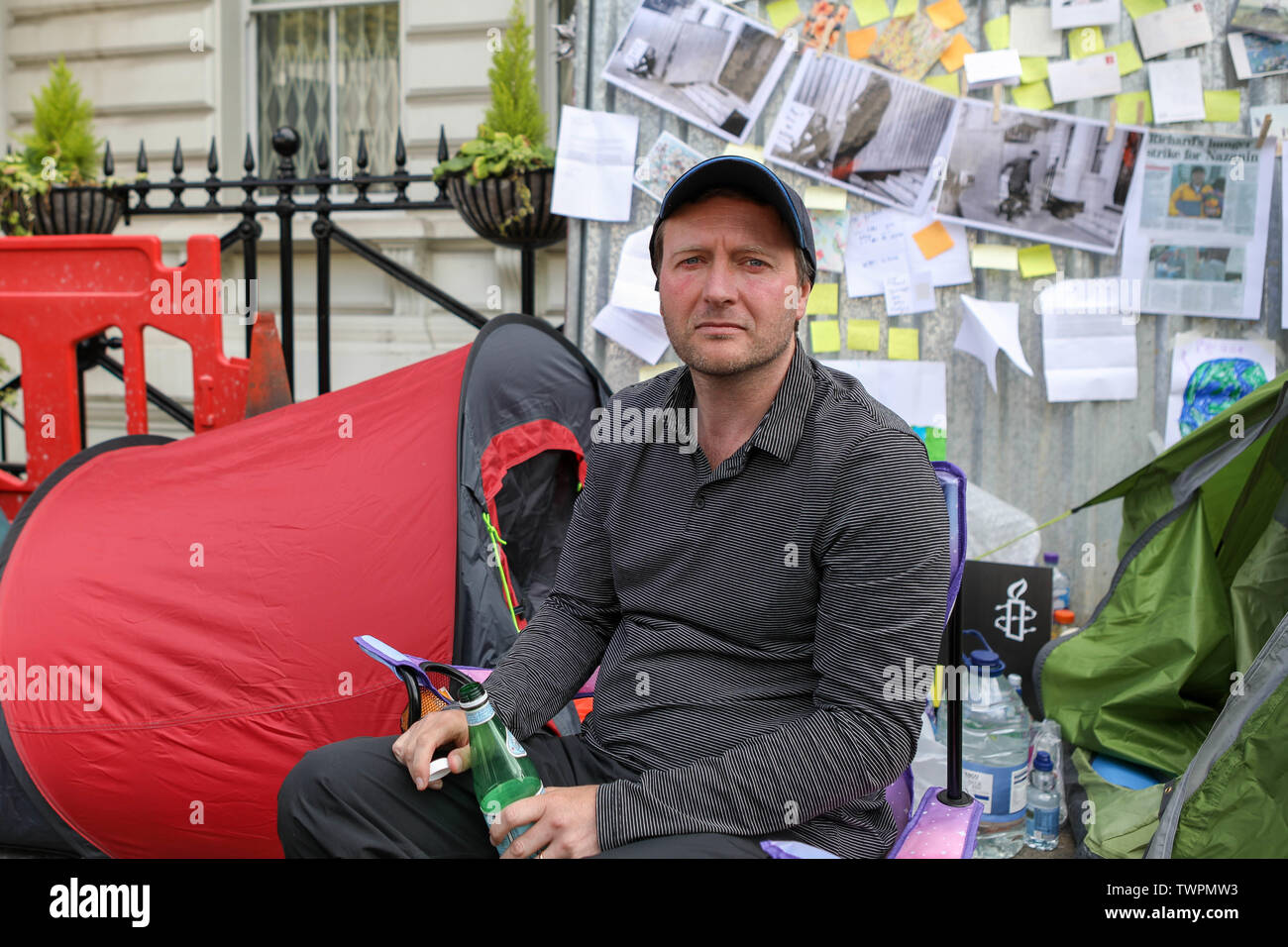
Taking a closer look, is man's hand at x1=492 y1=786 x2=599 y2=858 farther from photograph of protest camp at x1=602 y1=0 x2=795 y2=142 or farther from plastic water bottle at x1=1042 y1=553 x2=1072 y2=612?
photograph of protest camp at x1=602 y1=0 x2=795 y2=142

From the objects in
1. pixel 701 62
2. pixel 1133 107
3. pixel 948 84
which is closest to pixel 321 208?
pixel 701 62

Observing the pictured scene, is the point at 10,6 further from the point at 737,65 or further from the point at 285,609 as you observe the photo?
the point at 285,609

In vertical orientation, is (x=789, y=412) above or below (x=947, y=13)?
below

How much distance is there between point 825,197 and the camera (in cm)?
370

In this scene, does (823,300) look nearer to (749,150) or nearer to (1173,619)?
(749,150)

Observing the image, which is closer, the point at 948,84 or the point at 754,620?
the point at 754,620

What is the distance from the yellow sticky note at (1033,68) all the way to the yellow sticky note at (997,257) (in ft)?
1.90

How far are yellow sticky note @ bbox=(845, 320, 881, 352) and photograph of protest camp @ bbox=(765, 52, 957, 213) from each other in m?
0.43

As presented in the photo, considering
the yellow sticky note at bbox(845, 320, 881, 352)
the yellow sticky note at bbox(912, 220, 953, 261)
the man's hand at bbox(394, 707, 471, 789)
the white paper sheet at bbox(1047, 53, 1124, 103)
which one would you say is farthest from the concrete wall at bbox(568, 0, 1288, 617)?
the man's hand at bbox(394, 707, 471, 789)

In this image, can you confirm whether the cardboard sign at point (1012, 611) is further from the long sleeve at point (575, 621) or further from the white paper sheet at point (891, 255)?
the long sleeve at point (575, 621)

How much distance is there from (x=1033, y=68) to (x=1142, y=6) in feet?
1.36

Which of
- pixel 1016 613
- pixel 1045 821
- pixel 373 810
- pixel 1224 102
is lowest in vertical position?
pixel 1045 821
